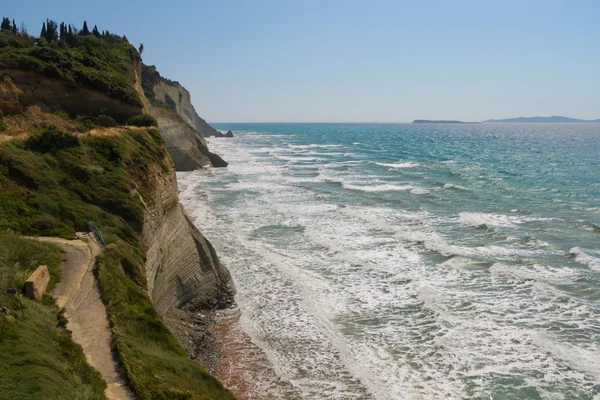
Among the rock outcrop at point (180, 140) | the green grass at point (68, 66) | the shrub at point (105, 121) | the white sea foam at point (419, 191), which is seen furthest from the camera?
the rock outcrop at point (180, 140)

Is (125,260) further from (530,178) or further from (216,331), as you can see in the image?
(530,178)

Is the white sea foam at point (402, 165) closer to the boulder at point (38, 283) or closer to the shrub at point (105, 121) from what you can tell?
the shrub at point (105, 121)

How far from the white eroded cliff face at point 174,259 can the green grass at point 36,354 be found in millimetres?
5016

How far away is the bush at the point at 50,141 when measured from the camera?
18.2m

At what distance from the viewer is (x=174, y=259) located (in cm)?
1822

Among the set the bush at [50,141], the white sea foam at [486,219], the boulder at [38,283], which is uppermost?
the bush at [50,141]

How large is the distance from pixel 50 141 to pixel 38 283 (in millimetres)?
9531

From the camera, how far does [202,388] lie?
9.77 metres

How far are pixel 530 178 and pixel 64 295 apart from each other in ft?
174

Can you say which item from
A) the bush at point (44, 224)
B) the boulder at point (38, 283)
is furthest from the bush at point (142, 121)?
the boulder at point (38, 283)

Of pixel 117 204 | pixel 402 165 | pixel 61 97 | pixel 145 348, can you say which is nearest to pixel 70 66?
pixel 61 97

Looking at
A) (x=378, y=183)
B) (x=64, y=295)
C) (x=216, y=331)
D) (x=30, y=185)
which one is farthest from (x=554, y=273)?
(x=378, y=183)

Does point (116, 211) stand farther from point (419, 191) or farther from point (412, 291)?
point (419, 191)

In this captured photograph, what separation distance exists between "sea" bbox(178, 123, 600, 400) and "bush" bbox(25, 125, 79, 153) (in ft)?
28.8
